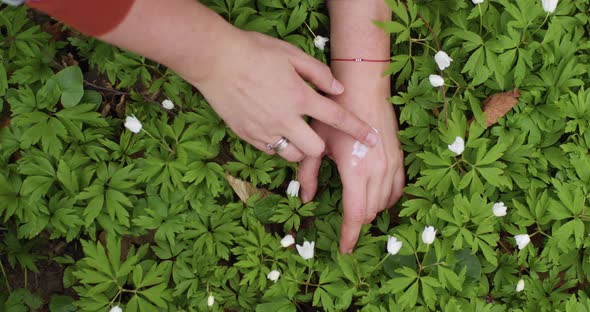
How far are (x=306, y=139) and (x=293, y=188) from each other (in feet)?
1.08

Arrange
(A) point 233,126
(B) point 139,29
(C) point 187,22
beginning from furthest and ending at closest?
(A) point 233,126 < (C) point 187,22 < (B) point 139,29

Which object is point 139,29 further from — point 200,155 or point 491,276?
point 491,276

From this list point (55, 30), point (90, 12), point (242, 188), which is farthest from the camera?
point (55, 30)

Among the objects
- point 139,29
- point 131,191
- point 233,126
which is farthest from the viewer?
point 131,191

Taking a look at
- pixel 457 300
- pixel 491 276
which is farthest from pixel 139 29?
pixel 491 276

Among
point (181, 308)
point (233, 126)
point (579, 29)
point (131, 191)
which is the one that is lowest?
point (181, 308)

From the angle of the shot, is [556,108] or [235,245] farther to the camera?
[235,245]

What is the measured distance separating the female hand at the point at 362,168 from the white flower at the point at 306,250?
142mm

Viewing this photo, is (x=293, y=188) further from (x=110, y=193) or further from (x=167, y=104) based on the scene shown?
(x=110, y=193)

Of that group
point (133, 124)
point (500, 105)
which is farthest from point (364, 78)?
point (133, 124)

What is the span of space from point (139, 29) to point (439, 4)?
4.57 ft

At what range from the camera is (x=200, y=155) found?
233cm

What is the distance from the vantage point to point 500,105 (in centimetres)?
229

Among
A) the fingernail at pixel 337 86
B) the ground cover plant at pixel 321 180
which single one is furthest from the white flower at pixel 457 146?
the fingernail at pixel 337 86
